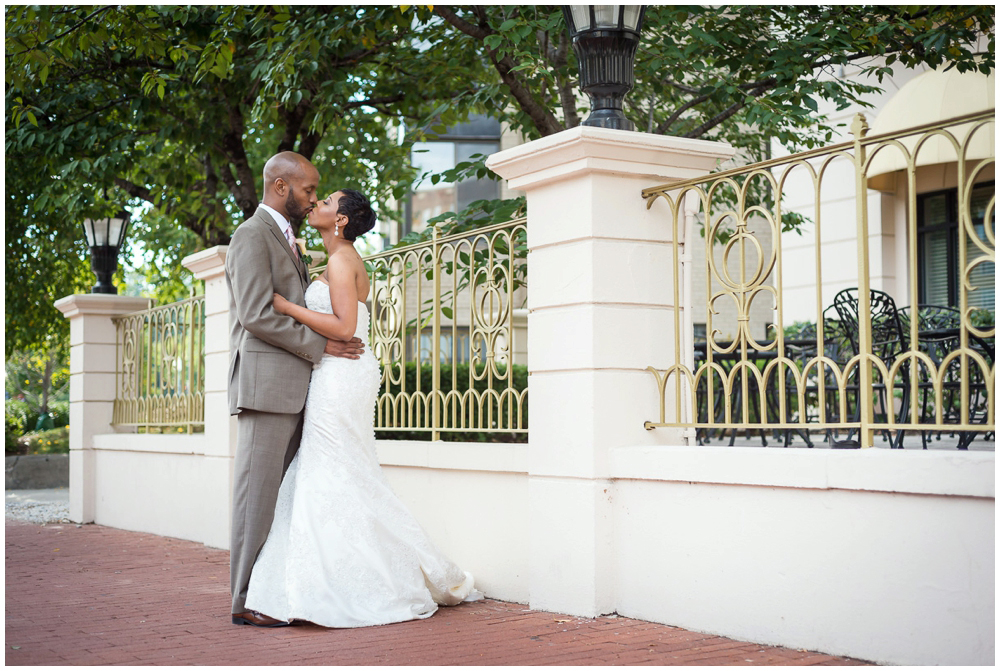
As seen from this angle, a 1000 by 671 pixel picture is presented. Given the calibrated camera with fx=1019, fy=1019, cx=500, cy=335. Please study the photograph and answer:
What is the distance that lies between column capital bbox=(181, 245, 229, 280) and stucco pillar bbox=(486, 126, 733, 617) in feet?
12.5

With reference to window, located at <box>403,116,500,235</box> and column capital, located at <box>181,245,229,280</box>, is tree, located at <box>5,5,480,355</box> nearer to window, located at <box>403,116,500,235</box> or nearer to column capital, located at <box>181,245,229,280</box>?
column capital, located at <box>181,245,229,280</box>

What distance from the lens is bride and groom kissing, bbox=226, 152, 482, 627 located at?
5.04 metres

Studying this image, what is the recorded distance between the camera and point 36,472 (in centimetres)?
1709

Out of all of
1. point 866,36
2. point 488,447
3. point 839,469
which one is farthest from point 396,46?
point 839,469

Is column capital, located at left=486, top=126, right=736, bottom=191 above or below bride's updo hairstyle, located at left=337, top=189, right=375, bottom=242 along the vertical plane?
above

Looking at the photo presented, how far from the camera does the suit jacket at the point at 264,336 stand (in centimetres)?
511

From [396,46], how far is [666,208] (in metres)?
6.90

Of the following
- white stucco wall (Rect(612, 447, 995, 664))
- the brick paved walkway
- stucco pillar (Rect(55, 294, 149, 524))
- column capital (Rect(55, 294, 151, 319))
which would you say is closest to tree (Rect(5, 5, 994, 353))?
column capital (Rect(55, 294, 151, 319))

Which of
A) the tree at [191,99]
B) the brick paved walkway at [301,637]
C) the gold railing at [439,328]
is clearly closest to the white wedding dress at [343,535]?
the brick paved walkway at [301,637]

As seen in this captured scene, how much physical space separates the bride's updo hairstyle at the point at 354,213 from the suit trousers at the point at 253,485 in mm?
1032

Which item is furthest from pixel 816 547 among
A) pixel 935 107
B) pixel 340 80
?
pixel 935 107

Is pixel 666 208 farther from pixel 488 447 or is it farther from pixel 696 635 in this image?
pixel 696 635

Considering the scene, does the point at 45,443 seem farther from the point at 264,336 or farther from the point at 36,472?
the point at 264,336

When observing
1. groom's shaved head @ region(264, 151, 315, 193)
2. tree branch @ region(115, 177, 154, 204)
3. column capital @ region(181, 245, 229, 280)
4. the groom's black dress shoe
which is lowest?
the groom's black dress shoe
